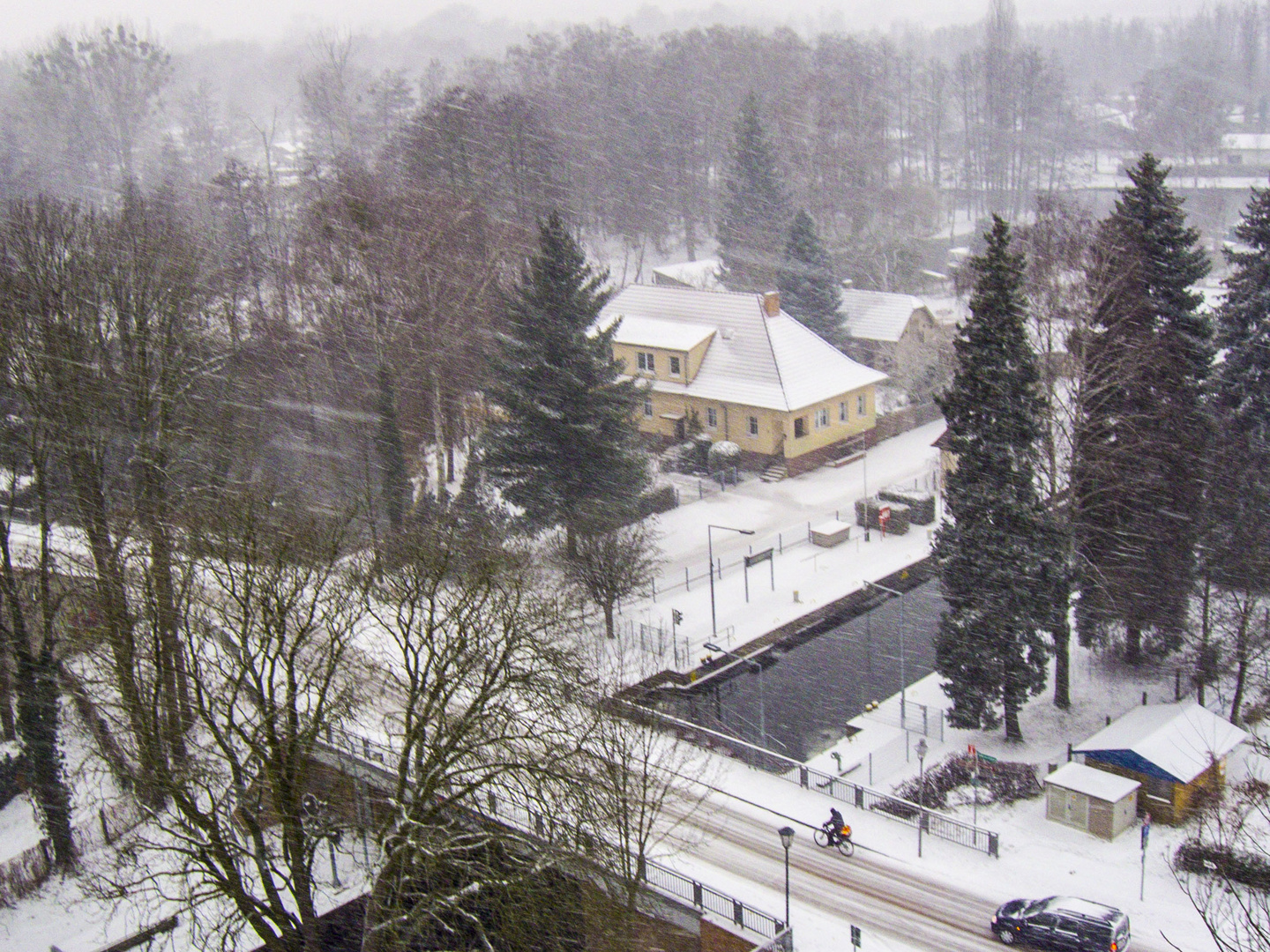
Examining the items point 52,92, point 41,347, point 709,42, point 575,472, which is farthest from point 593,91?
point 41,347

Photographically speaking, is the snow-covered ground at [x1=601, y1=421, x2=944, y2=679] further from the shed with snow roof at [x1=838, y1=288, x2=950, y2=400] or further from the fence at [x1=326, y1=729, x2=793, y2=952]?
the fence at [x1=326, y1=729, x2=793, y2=952]

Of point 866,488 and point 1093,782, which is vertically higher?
point 866,488

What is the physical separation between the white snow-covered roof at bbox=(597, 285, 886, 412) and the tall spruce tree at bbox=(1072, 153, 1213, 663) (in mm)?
12780

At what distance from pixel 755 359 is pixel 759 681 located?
15.0 metres

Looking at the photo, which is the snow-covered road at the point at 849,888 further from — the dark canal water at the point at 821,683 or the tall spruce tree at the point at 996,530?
the tall spruce tree at the point at 996,530

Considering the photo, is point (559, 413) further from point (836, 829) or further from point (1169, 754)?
point (1169, 754)

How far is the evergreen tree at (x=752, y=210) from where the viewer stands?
46.7 metres

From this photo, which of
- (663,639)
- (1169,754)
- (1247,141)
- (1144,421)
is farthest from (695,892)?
(1247,141)

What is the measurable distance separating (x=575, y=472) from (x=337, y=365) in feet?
33.2

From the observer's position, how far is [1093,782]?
1730cm

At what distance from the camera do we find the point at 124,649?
14859mm

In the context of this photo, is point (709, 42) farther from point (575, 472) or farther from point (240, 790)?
point (240, 790)

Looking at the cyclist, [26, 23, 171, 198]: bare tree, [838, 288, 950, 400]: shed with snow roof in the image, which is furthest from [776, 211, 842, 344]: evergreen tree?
[26, 23, 171, 198]: bare tree

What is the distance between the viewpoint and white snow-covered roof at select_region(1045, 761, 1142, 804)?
17.0 meters
